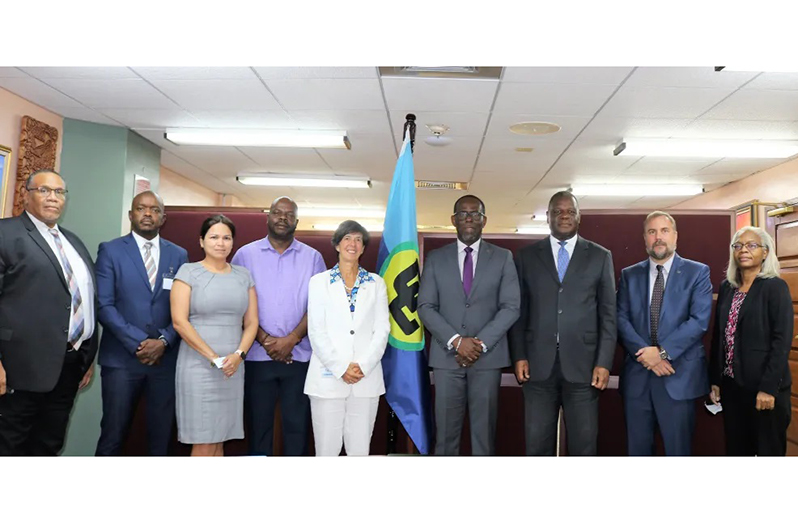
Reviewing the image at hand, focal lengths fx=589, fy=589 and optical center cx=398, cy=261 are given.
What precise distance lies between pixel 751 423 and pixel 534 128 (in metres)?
3.93

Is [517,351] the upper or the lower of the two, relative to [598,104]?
lower

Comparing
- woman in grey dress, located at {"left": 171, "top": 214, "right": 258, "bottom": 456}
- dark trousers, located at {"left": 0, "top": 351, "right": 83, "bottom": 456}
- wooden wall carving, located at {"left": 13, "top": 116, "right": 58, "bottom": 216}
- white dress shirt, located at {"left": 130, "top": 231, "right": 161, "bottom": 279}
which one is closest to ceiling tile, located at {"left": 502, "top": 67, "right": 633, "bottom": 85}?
woman in grey dress, located at {"left": 171, "top": 214, "right": 258, "bottom": 456}

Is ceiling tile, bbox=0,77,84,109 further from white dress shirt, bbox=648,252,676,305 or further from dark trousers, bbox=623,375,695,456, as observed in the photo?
dark trousers, bbox=623,375,695,456

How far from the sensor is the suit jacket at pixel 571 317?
3139mm

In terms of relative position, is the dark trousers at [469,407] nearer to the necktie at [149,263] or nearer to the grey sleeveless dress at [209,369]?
the grey sleeveless dress at [209,369]

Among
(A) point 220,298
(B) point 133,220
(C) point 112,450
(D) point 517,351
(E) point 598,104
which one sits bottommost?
(C) point 112,450

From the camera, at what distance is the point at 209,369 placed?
9.91 feet

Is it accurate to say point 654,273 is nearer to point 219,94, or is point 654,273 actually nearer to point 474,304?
point 474,304

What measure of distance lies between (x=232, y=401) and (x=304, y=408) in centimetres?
40

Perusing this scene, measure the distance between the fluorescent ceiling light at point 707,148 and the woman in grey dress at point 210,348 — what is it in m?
5.24

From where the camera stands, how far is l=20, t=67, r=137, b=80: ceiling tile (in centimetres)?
479

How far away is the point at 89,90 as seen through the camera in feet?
17.6

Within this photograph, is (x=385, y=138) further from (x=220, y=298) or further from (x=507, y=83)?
(x=220, y=298)

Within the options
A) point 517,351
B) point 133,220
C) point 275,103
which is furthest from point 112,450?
point 275,103
